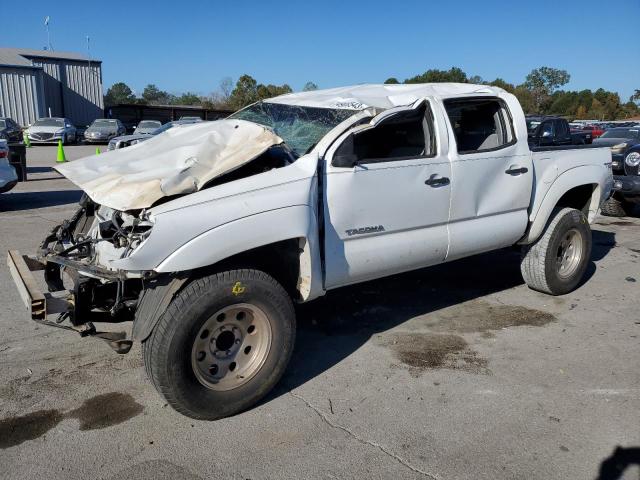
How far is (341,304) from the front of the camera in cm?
572

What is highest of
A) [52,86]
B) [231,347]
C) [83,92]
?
[52,86]

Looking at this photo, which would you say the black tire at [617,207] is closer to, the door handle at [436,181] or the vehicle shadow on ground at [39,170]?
the door handle at [436,181]

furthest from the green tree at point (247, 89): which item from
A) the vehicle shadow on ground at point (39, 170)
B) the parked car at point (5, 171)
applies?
the parked car at point (5, 171)

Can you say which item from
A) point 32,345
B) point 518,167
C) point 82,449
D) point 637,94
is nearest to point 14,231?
point 32,345

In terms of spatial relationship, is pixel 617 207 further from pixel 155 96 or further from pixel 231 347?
pixel 155 96

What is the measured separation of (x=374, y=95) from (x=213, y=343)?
238cm

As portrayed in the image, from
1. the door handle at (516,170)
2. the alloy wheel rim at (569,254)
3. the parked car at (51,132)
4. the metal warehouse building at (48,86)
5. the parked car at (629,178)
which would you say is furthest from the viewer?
the metal warehouse building at (48,86)

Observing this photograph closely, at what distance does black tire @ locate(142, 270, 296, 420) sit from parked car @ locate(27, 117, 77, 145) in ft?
106

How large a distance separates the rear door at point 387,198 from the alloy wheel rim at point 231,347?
0.63 meters

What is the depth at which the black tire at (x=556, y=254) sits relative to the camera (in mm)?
5762

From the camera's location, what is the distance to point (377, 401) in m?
3.86

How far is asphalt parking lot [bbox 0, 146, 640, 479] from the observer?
318 centimetres

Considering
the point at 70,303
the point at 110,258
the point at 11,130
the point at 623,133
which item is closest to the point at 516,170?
the point at 110,258

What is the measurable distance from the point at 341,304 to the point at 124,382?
7.61 ft
